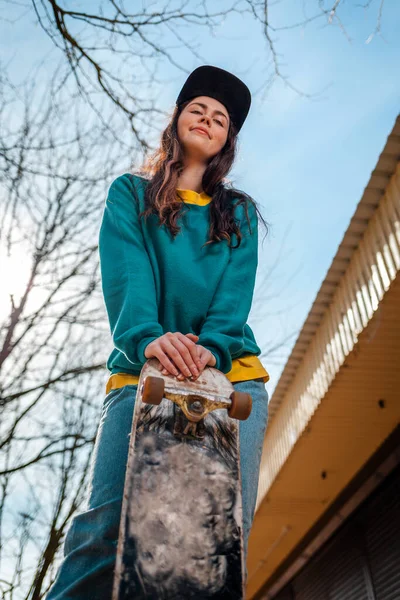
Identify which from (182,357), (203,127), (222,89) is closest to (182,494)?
(182,357)

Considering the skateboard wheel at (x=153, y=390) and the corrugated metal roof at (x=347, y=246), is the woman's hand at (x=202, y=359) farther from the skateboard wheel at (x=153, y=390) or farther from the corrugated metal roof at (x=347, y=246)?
the corrugated metal roof at (x=347, y=246)

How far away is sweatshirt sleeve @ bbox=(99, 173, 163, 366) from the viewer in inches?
62.6

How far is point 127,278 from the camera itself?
173 cm

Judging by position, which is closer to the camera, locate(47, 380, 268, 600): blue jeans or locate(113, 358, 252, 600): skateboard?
locate(113, 358, 252, 600): skateboard

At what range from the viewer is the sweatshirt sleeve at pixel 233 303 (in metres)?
1.64

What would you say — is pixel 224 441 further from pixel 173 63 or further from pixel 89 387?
pixel 89 387

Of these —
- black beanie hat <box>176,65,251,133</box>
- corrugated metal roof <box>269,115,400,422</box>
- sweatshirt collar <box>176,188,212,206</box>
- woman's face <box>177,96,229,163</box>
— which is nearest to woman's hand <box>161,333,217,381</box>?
sweatshirt collar <box>176,188,212,206</box>

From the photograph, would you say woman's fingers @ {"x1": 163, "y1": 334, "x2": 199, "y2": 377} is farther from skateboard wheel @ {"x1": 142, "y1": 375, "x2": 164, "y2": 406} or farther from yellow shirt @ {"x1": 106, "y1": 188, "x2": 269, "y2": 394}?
yellow shirt @ {"x1": 106, "y1": 188, "x2": 269, "y2": 394}

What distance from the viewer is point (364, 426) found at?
5.18 meters

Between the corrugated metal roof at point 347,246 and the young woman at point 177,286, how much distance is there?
144 cm

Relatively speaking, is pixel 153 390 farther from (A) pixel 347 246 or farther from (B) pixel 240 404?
(A) pixel 347 246

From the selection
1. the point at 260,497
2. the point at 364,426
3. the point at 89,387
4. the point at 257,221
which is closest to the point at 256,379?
the point at 257,221

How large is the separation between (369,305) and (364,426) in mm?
1823

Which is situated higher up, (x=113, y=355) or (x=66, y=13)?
(x=66, y=13)
